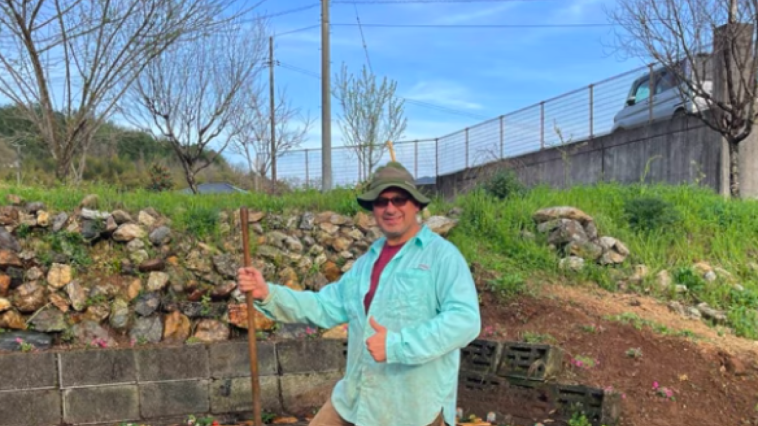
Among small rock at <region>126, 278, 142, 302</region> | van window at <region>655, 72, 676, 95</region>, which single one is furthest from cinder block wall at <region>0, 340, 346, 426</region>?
van window at <region>655, 72, 676, 95</region>

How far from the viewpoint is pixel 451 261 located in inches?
97.3

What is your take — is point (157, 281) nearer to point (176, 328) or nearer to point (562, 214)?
point (176, 328)

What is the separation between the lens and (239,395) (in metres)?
5.34

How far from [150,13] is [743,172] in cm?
925

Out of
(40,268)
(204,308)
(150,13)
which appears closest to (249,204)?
(204,308)

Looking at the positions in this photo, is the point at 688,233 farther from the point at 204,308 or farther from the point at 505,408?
the point at 204,308

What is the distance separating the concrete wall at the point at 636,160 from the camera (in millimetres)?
10539

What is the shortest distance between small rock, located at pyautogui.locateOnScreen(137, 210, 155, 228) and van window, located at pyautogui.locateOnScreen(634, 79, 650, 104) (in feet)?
32.2

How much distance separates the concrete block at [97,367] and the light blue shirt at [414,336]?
3.11 m

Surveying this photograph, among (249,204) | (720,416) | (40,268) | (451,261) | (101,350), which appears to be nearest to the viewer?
(451,261)

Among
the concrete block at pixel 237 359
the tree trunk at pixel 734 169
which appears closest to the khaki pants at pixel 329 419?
the concrete block at pixel 237 359

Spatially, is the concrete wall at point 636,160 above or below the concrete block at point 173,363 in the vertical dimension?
above

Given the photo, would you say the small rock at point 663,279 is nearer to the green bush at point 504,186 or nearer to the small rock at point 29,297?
Answer: the green bush at point 504,186

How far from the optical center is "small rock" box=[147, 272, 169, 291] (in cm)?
597
